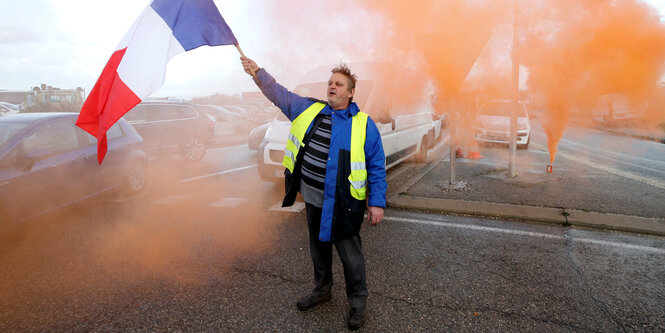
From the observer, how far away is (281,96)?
2887 millimetres

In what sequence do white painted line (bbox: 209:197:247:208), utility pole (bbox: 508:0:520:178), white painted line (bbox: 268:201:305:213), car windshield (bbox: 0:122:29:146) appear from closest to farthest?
1. car windshield (bbox: 0:122:29:146)
2. white painted line (bbox: 268:201:305:213)
3. white painted line (bbox: 209:197:247:208)
4. utility pole (bbox: 508:0:520:178)

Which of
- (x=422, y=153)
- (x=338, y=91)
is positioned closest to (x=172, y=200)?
(x=338, y=91)

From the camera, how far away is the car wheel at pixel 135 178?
6250 millimetres

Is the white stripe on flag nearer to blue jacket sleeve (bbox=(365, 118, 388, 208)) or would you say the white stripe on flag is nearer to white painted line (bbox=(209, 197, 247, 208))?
blue jacket sleeve (bbox=(365, 118, 388, 208))

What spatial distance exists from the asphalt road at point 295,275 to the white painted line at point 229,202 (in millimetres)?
363

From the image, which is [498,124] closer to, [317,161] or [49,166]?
[317,161]

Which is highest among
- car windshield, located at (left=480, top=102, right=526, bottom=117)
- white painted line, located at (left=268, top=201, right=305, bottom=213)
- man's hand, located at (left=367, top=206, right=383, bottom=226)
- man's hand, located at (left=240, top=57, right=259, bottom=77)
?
man's hand, located at (left=240, top=57, right=259, bottom=77)

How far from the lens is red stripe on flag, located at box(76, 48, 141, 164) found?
2984 millimetres

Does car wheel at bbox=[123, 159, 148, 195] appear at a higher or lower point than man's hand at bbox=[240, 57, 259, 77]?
lower

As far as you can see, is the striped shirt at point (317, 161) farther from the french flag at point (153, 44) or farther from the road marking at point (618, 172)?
the road marking at point (618, 172)

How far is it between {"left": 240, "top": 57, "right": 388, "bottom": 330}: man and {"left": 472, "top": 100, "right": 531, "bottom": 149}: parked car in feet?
30.9

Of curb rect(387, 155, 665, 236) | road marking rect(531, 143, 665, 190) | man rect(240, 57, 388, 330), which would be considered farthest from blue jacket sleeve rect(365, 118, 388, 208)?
road marking rect(531, 143, 665, 190)

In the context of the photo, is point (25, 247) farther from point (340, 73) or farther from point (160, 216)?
point (340, 73)

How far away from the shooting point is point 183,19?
10.4 feet
